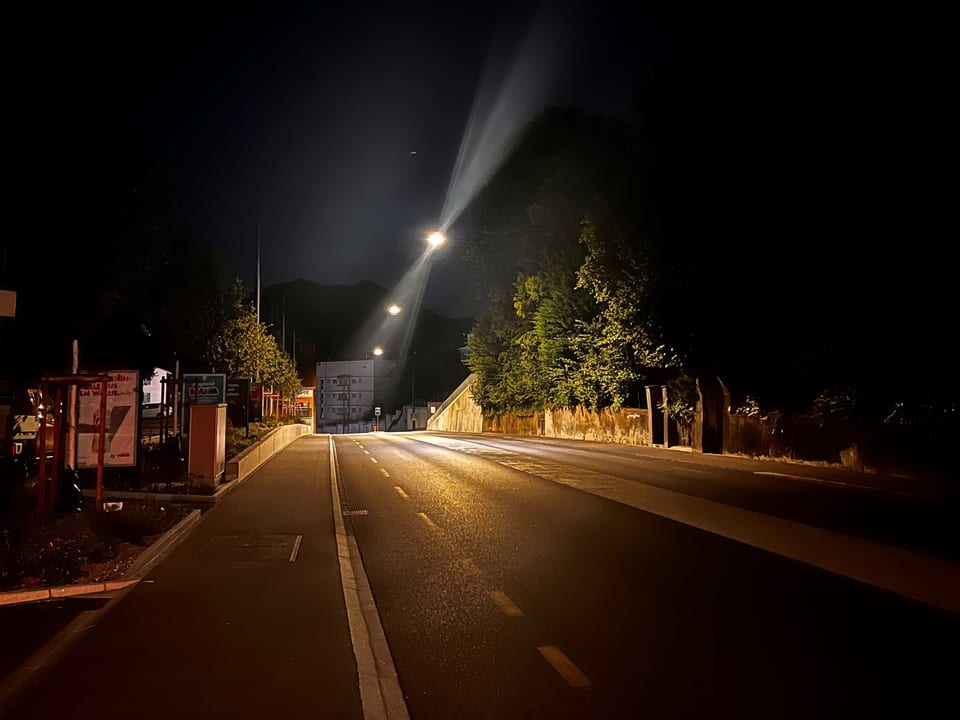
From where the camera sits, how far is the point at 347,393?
120000mm

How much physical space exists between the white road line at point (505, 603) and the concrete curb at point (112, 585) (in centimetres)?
391

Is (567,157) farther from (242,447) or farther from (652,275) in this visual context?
(242,447)

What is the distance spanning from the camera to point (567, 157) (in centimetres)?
3862

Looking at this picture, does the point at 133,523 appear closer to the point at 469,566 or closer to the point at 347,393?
the point at 469,566

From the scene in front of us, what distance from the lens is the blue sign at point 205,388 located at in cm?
2395

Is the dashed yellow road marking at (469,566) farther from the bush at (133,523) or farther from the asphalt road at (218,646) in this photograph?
the bush at (133,523)

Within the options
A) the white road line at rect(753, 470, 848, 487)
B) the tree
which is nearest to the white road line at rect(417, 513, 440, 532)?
the white road line at rect(753, 470, 848, 487)

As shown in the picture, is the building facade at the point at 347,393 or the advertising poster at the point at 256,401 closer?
the advertising poster at the point at 256,401

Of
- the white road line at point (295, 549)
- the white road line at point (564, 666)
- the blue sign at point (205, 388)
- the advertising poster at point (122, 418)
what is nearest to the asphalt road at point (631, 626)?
the white road line at point (564, 666)

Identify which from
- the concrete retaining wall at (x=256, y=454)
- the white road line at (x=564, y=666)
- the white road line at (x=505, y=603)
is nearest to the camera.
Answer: the white road line at (x=564, y=666)

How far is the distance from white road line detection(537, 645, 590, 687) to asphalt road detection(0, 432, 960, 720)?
0.02 metres

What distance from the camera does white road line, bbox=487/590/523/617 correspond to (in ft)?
24.2

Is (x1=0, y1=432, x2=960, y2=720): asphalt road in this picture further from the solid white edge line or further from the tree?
the tree

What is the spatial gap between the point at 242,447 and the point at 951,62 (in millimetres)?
23023
